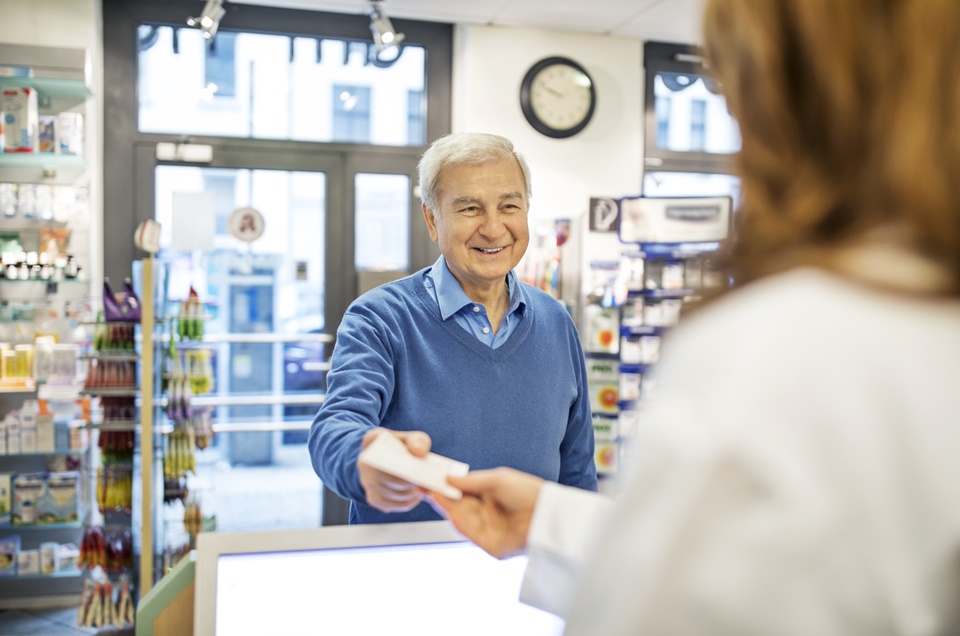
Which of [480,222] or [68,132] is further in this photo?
[68,132]

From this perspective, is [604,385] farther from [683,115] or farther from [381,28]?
[381,28]

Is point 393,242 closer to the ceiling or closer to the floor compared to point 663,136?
closer to the floor

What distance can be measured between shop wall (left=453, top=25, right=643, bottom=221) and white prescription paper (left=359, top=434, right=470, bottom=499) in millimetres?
4029

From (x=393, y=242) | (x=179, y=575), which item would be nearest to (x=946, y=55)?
(x=179, y=575)

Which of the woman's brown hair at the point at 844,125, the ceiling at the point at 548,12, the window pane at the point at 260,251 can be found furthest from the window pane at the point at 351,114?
the woman's brown hair at the point at 844,125

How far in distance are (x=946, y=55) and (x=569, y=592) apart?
56 centimetres

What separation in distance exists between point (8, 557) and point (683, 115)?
4.98 m

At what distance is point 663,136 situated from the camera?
5.63m

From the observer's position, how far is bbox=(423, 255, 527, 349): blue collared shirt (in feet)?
5.96

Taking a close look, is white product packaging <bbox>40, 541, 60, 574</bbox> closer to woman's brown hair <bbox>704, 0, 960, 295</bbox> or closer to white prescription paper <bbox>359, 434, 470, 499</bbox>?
white prescription paper <bbox>359, 434, 470, 499</bbox>

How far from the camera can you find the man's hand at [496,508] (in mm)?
891

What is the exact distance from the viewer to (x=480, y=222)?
75.2 inches

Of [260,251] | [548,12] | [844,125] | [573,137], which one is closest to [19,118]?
[260,251]

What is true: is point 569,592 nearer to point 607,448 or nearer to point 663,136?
point 607,448
